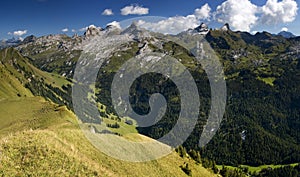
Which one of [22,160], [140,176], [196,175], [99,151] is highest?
[22,160]

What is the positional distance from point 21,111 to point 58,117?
159 ft

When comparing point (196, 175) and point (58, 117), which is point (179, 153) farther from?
point (58, 117)

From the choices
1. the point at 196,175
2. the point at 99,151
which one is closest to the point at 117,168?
the point at 99,151

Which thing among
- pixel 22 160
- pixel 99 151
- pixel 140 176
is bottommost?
pixel 140 176

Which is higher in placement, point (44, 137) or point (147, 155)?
point (44, 137)

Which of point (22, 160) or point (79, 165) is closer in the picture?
point (22, 160)

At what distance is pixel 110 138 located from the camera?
58312 millimetres

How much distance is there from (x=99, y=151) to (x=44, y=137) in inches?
571

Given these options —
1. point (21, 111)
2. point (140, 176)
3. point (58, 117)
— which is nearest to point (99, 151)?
point (140, 176)

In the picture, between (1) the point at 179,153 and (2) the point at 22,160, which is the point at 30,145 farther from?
(1) the point at 179,153

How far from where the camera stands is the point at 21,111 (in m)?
158

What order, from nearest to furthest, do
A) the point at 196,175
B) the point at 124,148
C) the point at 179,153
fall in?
the point at 124,148 < the point at 196,175 < the point at 179,153

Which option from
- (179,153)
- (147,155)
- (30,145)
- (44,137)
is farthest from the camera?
(179,153)

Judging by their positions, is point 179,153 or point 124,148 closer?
point 124,148
